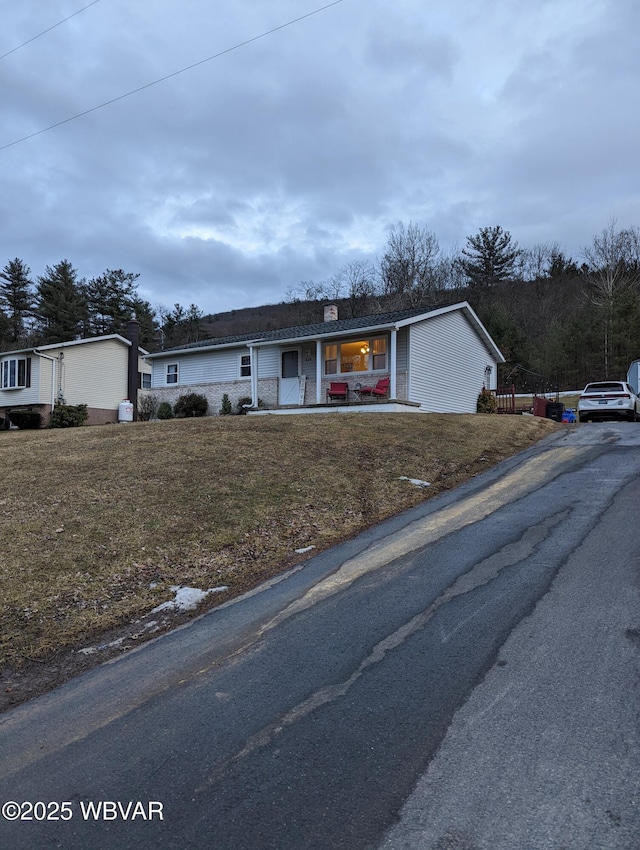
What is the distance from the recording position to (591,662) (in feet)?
10.6

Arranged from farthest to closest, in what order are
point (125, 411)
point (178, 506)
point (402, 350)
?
point (125, 411) < point (402, 350) < point (178, 506)

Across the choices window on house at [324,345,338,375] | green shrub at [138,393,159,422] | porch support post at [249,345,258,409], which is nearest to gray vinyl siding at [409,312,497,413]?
window on house at [324,345,338,375]

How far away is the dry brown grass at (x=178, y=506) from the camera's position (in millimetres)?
4680

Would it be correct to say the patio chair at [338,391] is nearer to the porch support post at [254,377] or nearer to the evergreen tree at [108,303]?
the porch support post at [254,377]

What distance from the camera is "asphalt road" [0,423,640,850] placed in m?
2.15

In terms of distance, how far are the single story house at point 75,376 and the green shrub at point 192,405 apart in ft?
19.3

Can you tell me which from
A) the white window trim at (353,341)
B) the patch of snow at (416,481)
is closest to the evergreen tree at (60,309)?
the white window trim at (353,341)

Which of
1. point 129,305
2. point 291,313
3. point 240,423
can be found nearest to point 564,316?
point 291,313

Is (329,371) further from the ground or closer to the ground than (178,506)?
further from the ground

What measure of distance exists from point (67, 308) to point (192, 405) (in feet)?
93.5

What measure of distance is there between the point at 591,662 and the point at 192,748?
7.62 ft

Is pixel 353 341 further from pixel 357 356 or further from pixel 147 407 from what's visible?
pixel 147 407

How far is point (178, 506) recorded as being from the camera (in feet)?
23.0

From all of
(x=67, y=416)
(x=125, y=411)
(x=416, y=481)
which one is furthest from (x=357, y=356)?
(x=67, y=416)
